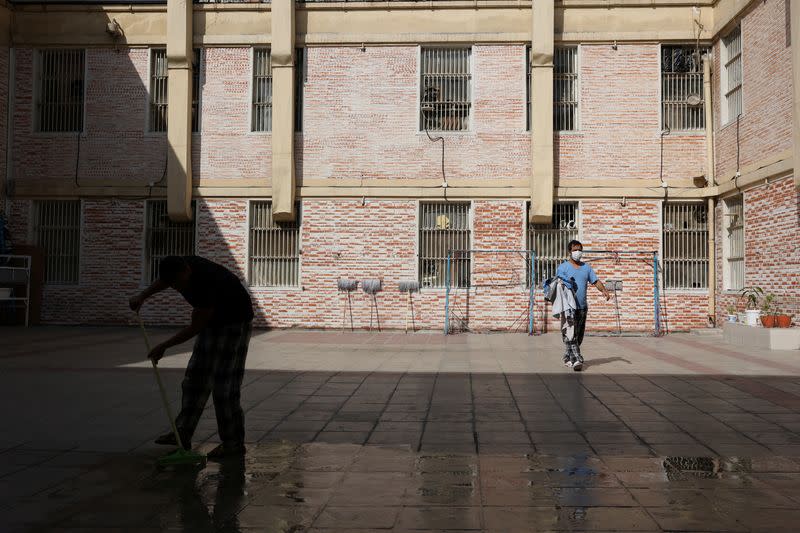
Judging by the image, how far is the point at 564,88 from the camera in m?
17.8

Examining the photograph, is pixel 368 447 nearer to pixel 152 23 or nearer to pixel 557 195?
pixel 557 195

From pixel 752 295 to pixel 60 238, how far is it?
1590 centimetres

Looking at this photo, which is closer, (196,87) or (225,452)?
(225,452)

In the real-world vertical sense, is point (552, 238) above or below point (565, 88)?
below

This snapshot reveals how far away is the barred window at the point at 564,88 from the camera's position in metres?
17.7

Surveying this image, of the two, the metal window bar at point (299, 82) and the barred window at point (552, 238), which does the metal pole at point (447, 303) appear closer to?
the barred window at point (552, 238)

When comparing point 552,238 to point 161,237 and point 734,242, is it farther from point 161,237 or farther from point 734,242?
point 161,237

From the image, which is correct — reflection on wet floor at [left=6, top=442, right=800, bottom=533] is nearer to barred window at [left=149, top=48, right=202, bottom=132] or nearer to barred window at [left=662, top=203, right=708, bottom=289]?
barred window at [left=662, top=203, right=708, bottom=289]

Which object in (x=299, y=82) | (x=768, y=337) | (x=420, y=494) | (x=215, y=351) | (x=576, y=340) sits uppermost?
(x=299, y=82)

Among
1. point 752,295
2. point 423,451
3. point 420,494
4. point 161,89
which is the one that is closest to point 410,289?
point 752,295

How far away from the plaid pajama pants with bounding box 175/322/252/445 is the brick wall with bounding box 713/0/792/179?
40.9ft

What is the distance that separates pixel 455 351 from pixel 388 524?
9.46 m

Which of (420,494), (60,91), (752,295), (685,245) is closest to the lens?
(420,494)

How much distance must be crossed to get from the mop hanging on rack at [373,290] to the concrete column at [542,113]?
154 inches
